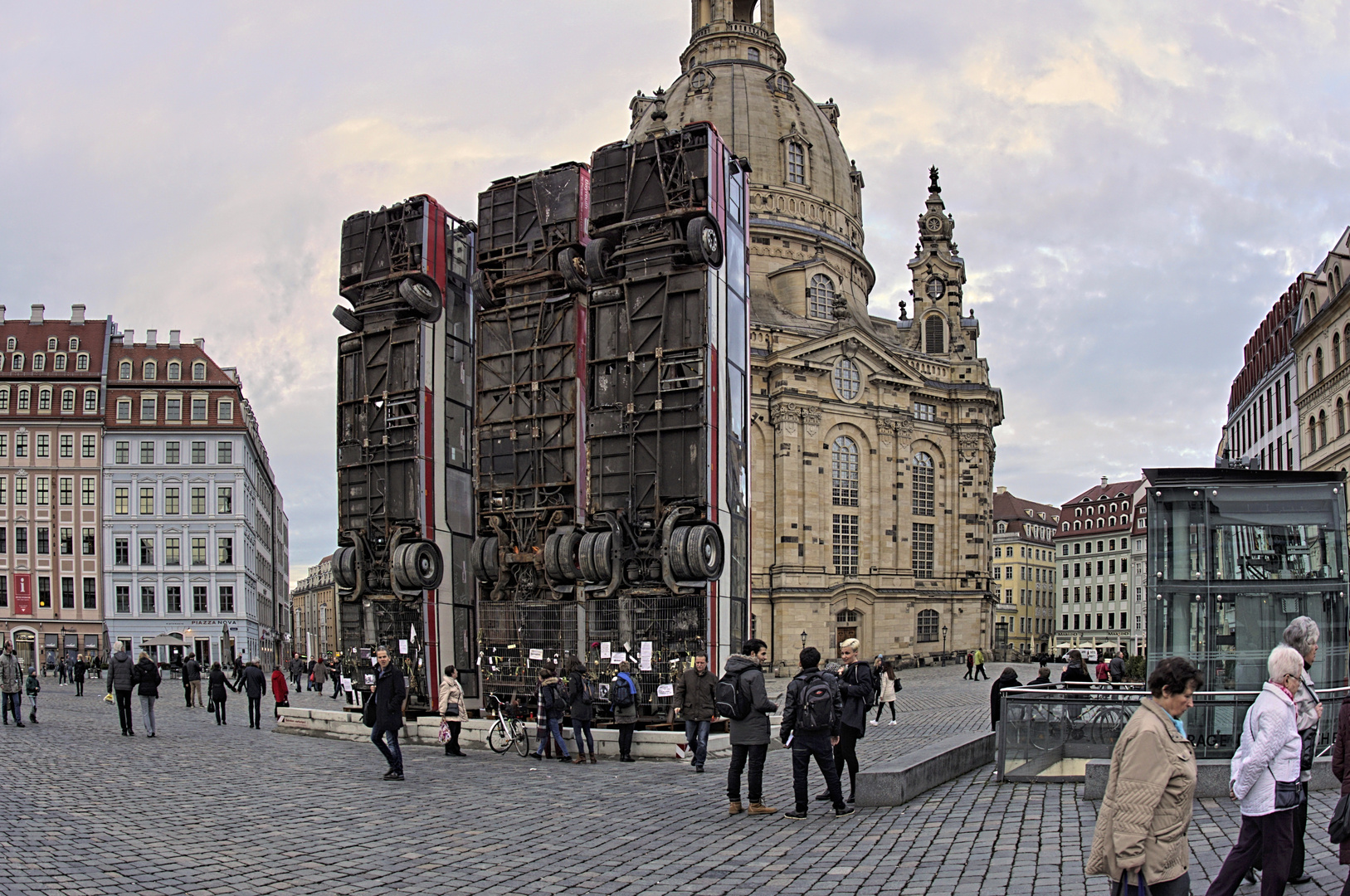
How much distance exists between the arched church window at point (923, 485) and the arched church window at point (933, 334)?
32.1ft

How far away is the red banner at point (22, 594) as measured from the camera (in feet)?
240

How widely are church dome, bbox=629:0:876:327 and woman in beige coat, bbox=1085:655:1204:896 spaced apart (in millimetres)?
Result: 63264

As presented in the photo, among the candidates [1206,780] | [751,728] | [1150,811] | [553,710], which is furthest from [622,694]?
[1150,811]

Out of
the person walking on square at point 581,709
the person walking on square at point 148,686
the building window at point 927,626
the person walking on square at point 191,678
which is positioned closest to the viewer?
the person walking on square at point 581,709

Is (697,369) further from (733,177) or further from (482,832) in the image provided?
(482,832)

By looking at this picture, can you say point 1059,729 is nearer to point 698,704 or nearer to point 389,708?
point 698,704

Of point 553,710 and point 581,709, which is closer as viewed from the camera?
point 581,709

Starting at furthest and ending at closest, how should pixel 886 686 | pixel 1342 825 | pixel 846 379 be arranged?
pixel 846 379
pixel 886 686
pixel 1342 825

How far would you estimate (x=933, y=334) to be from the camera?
81.1 metres

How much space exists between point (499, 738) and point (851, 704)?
9659mm

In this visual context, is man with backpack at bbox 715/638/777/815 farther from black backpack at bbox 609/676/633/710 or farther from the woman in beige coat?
black backpack at bbox 609/676/633/710

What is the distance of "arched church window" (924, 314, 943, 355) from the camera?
80812 mm

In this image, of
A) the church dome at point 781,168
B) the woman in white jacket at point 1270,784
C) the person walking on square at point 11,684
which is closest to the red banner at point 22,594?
the church dome at point 781,168

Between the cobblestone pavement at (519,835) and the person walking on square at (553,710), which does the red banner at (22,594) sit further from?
the person walking on square at (553,710)
